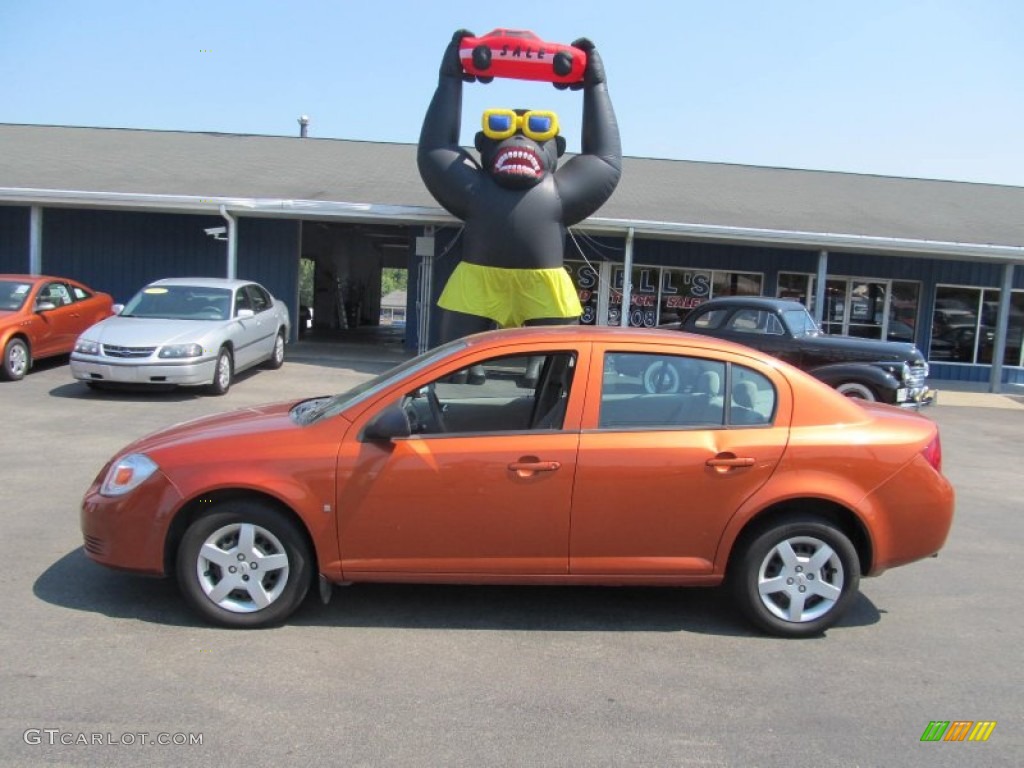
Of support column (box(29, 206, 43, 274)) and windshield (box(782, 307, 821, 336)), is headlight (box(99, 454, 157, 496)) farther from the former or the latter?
support column (box(29, 206, 43, 274))

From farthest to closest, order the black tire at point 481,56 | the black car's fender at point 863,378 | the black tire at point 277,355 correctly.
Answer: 1. the black tire at point 277,355
2. the black tire at point 481,56
3. the black car's fender at point 863,378

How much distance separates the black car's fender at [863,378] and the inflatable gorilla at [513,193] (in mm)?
4090

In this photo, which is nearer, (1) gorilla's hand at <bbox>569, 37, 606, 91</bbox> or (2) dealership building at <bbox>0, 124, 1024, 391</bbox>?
(1) gorilla's hand at <bbox>569, 37, 606, 91</bbox>

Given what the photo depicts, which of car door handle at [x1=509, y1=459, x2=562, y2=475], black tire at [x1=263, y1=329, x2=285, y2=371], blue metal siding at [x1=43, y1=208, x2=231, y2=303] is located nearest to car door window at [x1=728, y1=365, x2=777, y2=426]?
car door handle at [x1=509, y1=459, x2=562, y2=475]

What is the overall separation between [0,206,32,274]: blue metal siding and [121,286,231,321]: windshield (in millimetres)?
8966

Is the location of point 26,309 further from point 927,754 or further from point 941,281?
point 941,281

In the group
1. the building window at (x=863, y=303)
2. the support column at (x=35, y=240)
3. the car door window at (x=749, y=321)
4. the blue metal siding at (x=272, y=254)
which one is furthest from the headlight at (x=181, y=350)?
the building window at (x=863, y=303)

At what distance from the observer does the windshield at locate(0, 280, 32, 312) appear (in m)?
12.1

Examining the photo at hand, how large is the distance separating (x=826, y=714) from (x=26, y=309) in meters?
12.1

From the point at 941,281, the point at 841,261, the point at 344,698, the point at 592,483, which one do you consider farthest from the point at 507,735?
the point at 941,281

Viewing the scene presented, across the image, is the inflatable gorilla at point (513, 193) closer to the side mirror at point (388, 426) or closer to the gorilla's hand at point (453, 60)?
the gorilla's hand at point (453, 60)

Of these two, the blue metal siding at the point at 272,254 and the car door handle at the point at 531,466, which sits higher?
the blue metal siding at the point at 272,254

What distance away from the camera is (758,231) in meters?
15.7

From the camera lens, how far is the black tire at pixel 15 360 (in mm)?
11570
